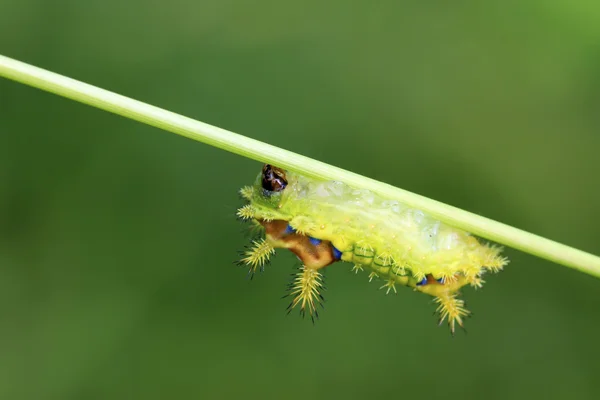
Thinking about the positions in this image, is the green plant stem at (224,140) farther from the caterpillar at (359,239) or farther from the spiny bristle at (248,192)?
the spiny bristle at (248,192)

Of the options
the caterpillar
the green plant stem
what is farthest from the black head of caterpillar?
the green plant stem

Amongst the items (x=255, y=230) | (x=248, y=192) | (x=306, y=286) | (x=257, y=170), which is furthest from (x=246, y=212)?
(x=257, y=170)

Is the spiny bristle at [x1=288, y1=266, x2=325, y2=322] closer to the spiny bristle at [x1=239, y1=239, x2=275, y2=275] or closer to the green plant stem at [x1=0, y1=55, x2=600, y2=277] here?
the spiny bristle at [x1=239, y1=239, x2=275, y2=275]

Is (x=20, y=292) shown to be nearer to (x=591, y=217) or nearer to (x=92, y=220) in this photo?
(x=92, y=220)

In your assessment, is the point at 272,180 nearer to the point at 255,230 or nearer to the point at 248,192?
the point at 248,192

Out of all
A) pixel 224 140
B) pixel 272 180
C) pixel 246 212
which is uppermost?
pixel 224 140

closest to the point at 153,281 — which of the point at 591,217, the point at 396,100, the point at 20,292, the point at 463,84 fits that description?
the point at 20,292

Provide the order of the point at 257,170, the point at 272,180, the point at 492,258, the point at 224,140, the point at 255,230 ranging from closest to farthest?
the point at 224,140, the point at 492,258, the point at 272,180, the point at 255,230, the point at 257,170

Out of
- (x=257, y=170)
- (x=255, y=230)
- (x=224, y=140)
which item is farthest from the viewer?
(x=257, y=170)
